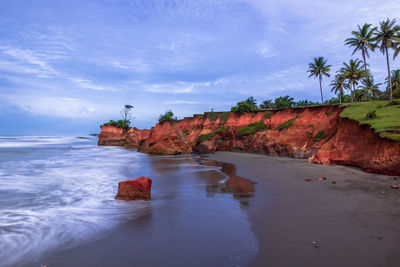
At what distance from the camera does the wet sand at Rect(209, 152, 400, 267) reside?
473 centimetres

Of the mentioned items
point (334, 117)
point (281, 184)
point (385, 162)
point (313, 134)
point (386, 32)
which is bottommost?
point (281, 184)

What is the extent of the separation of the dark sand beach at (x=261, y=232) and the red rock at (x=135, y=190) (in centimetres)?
75

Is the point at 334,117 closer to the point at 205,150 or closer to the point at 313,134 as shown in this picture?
the point at 313,134

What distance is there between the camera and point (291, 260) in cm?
469

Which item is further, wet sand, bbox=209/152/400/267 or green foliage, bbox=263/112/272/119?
green foliage, bbox=263/112/272/119

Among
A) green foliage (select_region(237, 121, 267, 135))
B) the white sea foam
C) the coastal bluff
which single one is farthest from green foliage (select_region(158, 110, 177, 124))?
the white sea foam

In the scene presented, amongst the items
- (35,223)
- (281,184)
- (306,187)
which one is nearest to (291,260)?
(306,187)

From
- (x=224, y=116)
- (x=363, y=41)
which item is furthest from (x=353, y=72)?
(x=224, y=116)

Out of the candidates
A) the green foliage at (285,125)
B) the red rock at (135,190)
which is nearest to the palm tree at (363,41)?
the green foliage at (285,125)

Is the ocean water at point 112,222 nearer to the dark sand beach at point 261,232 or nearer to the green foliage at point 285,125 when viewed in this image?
the dark sand beach at point 261,232

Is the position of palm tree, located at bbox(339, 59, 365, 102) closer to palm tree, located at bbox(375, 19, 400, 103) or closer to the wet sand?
palm tree, located at bbox(375, 19, 400, 103)

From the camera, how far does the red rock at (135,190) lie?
10.2 metres

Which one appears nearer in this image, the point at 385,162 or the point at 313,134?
the point at 385,162

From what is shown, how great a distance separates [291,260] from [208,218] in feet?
11.2
